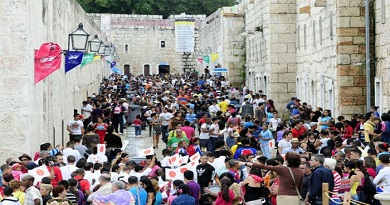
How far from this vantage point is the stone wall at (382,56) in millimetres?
27031

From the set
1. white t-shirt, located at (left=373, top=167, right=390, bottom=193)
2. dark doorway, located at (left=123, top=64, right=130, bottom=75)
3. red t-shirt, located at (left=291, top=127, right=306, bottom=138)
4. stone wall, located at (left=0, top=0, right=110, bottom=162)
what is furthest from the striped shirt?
dark doorway, located at (left=123, top=64, right=130, bottom=75)

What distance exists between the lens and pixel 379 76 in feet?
92.7

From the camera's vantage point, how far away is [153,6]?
100938mm

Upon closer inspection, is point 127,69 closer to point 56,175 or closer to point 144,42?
point 144,42

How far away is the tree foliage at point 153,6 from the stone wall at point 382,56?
2756 inches

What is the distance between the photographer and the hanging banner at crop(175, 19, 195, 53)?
77.8m

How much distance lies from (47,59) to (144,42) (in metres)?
68.4

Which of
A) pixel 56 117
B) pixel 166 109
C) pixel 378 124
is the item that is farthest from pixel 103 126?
pixel 378 124

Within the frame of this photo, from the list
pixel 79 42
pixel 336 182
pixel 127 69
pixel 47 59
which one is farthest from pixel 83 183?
pixel 127 69

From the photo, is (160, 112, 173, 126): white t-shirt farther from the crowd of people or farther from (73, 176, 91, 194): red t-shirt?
(73, 176, 91, 194): red t-shirt

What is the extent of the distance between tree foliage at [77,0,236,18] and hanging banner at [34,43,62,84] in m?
Answer: 75.5

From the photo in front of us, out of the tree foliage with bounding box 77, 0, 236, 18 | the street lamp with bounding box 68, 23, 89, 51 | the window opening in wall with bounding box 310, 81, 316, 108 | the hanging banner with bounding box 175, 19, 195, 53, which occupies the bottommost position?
the window opening in wall with bounding box 310, 81, 316, 108

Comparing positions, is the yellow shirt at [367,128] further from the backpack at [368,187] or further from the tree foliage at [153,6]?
the tree foliage at [153,6]

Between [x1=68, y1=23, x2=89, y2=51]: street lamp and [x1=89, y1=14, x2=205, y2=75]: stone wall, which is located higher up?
[x1=89, y1=14, x2=205, y2=75]: stone wall
